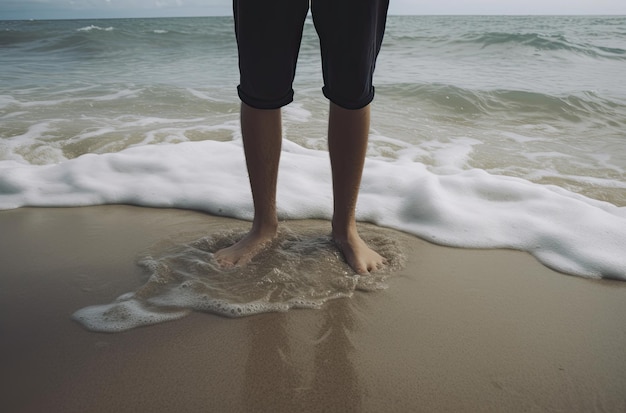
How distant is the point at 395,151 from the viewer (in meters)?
3.22

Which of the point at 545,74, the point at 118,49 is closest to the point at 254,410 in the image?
the point at 545,74

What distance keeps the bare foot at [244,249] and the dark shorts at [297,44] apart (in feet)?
1.53

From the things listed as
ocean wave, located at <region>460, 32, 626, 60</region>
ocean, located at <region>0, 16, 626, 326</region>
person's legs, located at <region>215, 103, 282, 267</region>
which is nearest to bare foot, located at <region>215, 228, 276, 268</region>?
person's legs, located at <region>215, 103, 282, 267</region>

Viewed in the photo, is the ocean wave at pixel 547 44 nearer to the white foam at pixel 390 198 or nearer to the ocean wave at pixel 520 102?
the ocean wave at pixel 520 102

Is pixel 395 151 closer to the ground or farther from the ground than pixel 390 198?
closer to the ground

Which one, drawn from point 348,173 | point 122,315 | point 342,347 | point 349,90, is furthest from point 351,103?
point 122,315

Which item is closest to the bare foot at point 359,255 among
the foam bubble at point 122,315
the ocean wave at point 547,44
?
the foam bubble at point 122,315

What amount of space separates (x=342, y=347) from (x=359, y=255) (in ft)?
1.53

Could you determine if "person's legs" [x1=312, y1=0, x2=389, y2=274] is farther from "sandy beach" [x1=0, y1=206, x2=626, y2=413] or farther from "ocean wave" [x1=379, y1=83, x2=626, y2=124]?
"ocean wave" [x1=379, y1=83, x2=626, y2=124]

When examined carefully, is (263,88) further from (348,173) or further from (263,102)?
(348,173)

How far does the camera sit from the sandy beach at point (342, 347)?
1022 millimetres

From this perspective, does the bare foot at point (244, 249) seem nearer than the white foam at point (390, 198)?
Yes

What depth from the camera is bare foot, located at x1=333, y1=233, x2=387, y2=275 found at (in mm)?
1572

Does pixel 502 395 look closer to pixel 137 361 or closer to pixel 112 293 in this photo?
pixel 137 361
